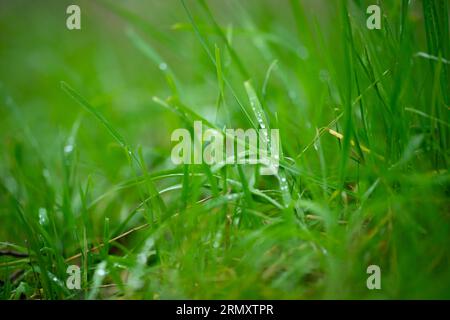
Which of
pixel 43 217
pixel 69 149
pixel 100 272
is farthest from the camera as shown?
pixel 69 149

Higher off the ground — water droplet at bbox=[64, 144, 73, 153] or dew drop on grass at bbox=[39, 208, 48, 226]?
water droplet at bbox=[64, 144, 73, 153]

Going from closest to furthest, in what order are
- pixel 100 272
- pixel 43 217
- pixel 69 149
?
pixel 100 272, pixel 43 217, pixel 69 149

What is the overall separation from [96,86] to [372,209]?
190 cm

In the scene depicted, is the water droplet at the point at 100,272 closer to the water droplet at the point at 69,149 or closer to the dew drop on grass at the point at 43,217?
the dew drop on grass at the point at 43,217

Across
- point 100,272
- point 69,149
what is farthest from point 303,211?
point 69,149

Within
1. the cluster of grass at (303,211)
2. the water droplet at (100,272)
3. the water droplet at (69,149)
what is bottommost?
the water droplet at (100,272)

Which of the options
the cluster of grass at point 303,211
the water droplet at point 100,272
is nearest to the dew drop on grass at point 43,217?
the cluster of grass at point 303,211

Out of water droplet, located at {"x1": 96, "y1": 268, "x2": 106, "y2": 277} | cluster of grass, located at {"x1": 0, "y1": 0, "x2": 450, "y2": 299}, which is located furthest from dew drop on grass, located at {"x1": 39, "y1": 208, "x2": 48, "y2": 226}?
water droplet, located at {"x1": 96, "y1": 268, "x2": 106, "y2": 277}

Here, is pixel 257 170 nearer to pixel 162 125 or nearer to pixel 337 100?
pixel 337 100

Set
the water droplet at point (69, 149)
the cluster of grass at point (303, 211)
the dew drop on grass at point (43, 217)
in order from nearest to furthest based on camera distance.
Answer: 1. the cluster of grass at point (303, 211)
2. the dew drop on grass at point (43, 217)
3. the water droplet at point (69, 149)

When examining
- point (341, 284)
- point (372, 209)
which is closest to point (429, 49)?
point (372, 209)

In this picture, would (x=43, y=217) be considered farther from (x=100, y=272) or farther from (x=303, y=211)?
(x=303, y=211)

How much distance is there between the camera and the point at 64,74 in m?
2.72

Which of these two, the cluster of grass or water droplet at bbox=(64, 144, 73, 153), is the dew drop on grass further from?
water droplet at bbox=(64, 144, 73, 153)
